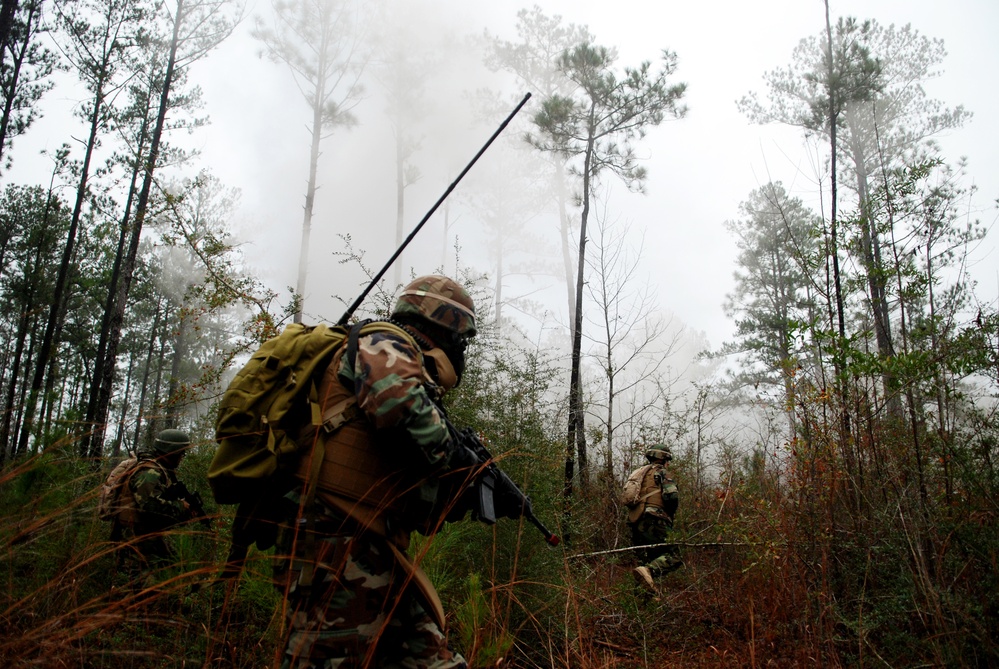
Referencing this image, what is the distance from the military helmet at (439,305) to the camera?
7.72ft

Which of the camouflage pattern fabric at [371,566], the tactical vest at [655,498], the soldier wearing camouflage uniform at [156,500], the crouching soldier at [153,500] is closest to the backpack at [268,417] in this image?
the camouflage pattern fabric at [371,566]

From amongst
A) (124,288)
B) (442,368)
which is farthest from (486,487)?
(124,288)

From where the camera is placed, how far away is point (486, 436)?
225 inches

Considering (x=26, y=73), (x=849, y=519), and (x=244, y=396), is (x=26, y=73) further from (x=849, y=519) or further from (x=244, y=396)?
(x=849, y=519)

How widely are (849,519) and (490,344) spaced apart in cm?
436

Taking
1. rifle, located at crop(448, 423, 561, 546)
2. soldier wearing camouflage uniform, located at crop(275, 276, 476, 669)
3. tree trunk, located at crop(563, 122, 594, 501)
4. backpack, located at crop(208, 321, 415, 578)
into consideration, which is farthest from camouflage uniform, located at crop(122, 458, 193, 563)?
tree trunk, located at crop(563, 122, 594, 501)

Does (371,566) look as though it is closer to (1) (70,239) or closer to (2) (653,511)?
(2) (653,511)

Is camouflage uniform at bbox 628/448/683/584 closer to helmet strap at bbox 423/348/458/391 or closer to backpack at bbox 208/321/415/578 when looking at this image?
helmet strap at bbox 423/348/458/391

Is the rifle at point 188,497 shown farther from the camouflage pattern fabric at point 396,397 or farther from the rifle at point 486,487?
the camouflage pattern fabric at point 396,397

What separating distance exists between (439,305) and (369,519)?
0.86 m

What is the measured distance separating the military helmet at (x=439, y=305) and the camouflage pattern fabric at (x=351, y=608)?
32.1 inches

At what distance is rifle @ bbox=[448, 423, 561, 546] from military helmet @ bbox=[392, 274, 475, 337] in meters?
0.43

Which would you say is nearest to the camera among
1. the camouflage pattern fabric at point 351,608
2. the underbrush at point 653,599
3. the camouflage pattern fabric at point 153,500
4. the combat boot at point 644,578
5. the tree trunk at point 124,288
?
the camouflage pattern fabric at point 351,608

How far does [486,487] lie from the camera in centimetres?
220
